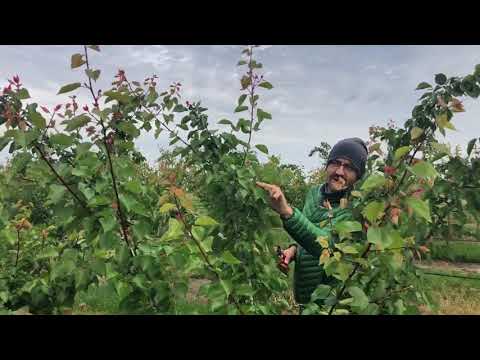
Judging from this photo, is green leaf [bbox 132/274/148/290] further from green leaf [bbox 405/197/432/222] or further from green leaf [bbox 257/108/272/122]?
green leaf [bbox 257/108/272/122]

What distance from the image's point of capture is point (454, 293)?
5629 millimetres

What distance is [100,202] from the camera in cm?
139

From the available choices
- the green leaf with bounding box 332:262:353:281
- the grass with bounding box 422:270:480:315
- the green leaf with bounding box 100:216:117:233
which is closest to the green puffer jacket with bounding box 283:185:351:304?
the green leaf with bounding box 332:262:353:281

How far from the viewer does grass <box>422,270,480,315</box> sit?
494 cm

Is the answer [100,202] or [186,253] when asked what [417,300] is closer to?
[186,253]

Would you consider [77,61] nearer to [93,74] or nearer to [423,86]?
[93,74]

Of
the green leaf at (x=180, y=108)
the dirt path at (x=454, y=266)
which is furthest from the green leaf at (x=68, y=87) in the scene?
the dirt path at (x=454, y=266)

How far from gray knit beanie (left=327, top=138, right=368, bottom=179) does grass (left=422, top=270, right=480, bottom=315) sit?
9.24 feet

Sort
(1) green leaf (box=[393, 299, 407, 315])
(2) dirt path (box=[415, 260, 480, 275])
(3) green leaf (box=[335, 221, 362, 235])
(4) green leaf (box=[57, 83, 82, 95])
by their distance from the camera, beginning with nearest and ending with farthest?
1. (3) green leaf (box=[335, 221, 362, 235])
2. (4) green leaf (box=[57, 83, 82, 95])
3. (1) green leaf (box=[393, 299, 407, 315])
4. (2) dirt path (box=[415, 260, 480, 275])

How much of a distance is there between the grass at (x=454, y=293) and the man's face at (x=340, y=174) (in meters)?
2.80

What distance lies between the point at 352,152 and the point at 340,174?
0.51ft

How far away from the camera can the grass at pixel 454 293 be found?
4.94m

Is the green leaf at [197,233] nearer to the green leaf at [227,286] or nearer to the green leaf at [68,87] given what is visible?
the green leaf at [227,286]

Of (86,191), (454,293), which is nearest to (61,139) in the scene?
(86,191)
